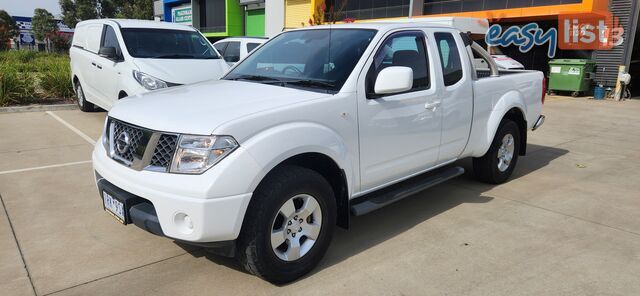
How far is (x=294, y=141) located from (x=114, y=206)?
1.35 meters

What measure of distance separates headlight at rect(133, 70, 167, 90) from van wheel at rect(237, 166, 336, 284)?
4.84m

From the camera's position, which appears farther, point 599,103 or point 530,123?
point 599,103

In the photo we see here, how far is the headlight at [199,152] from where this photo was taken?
2791mm

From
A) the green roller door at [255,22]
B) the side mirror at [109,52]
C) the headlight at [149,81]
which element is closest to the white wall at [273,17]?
the green roller door at [255,22]

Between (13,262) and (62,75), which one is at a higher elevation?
(62,75)

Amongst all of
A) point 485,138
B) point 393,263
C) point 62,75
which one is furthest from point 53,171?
point 62,75

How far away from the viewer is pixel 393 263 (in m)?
3.58

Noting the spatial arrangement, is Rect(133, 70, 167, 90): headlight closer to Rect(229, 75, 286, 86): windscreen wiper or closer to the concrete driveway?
the concrete driveway

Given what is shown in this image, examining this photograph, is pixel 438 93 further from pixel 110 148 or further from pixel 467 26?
pixel 467 26

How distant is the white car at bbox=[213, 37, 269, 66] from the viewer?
11.4 meters

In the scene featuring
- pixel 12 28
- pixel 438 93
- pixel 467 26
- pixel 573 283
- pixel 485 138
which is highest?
pixel 12 28

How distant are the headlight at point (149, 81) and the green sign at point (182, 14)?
36400 mm

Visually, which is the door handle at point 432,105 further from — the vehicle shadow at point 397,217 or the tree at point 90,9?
the tree at point 90,9

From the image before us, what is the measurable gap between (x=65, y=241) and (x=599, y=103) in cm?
1500
